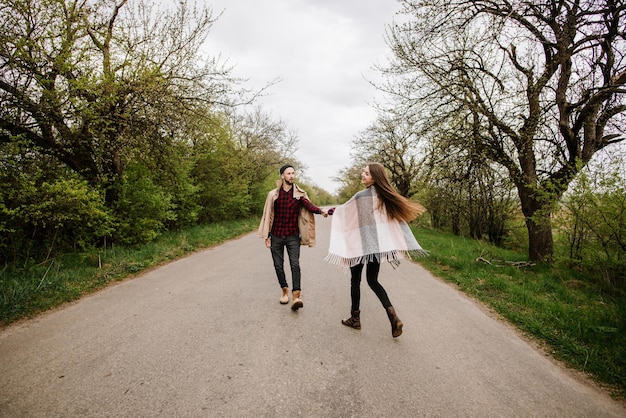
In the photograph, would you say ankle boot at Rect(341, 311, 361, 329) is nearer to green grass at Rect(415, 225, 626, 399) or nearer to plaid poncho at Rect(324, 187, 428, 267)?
plaid poncho at Rect(324, 187, 428, 267)

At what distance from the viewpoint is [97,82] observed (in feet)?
19.9

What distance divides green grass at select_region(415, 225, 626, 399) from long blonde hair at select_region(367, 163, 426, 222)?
7.87 ft

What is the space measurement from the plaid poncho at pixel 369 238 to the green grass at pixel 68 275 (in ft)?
14.6

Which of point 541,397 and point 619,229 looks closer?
point 541,397

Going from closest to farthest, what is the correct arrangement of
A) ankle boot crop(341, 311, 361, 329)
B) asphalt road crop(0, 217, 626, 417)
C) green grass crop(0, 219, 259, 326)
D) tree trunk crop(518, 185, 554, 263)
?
asphalt road crop(0, 217, 626, 417), ankle boot crop(341, 311, 361, 329), green grass crop(0, 219, 259, 326), tree trunk crop(518, 185, 554, 263)

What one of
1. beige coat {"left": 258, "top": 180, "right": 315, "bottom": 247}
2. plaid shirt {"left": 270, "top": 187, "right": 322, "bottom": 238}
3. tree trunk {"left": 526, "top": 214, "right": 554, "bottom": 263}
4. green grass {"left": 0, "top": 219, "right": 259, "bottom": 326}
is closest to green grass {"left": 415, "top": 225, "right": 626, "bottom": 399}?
tree trunk {"left": 526, "top": 214, "right": 554, "bottom": 263}

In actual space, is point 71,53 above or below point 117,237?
above

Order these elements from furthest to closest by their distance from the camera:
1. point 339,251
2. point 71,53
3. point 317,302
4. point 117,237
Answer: point 117,237
point 71,53
point 317,302
point 339,251

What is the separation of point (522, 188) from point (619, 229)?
13.4 feet

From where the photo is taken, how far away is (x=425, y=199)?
16078 millimetres

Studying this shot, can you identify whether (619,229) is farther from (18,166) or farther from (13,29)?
(13,29)

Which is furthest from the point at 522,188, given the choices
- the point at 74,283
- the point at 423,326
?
the point at 74,283

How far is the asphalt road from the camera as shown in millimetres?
2205

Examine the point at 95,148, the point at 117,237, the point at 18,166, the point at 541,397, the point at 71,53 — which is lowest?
the point at 541,397
